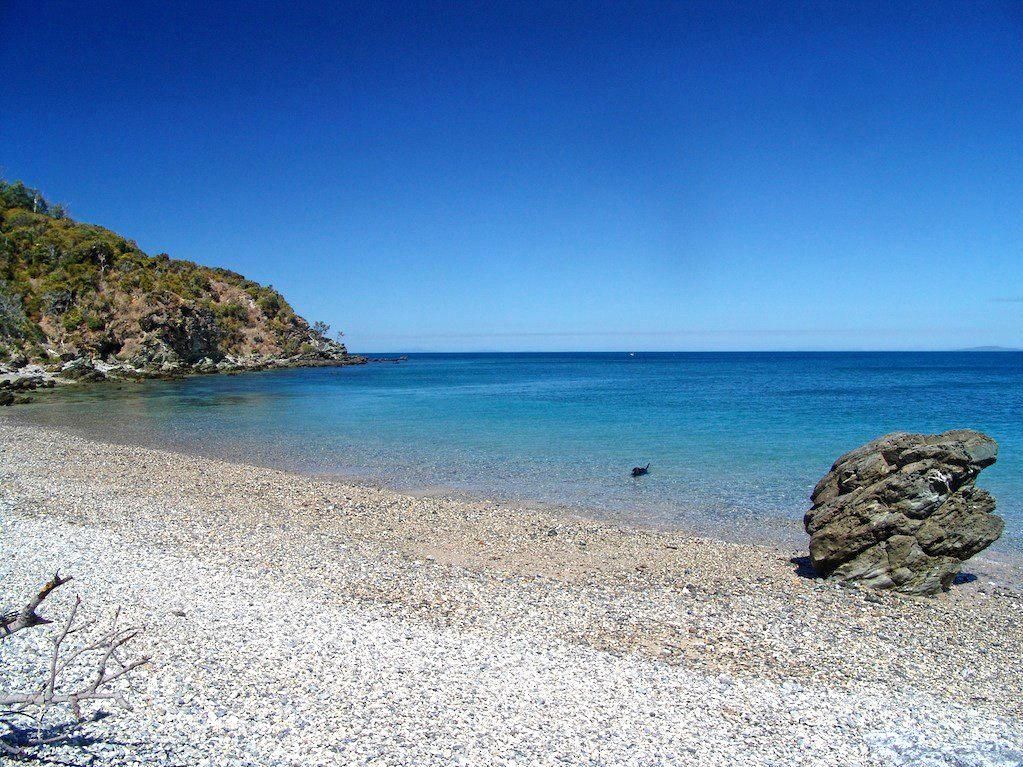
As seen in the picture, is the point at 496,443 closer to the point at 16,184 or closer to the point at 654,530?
the point at 654,530

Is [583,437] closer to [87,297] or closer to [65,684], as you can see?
[65,684]

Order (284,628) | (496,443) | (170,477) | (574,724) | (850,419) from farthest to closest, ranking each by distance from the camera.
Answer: (850,419), (496,443), (170,477), (284,628), (574,724)

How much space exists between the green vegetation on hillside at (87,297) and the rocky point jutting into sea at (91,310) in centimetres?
10

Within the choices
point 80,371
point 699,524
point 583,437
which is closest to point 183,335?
point 80,371

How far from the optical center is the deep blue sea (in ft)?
59.4

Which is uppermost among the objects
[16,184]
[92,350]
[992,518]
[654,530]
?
[16,184]

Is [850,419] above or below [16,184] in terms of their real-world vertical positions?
below

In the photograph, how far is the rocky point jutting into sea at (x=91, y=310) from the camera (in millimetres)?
62031

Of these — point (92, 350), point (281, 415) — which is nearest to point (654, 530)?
point (281, 415)

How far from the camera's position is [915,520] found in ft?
35.4

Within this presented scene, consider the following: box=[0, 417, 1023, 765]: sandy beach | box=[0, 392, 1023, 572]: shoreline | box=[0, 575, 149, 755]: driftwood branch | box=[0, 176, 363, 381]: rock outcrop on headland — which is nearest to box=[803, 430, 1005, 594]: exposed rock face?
box=[0, 417, 1023, 765]: sandy beach

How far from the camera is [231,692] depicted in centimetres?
661

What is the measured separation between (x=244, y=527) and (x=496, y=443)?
1516 centimetres

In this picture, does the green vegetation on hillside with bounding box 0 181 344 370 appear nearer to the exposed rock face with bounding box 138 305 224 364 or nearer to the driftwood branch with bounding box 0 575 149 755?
the exposed rock face with bounding box 138 305 224 364
